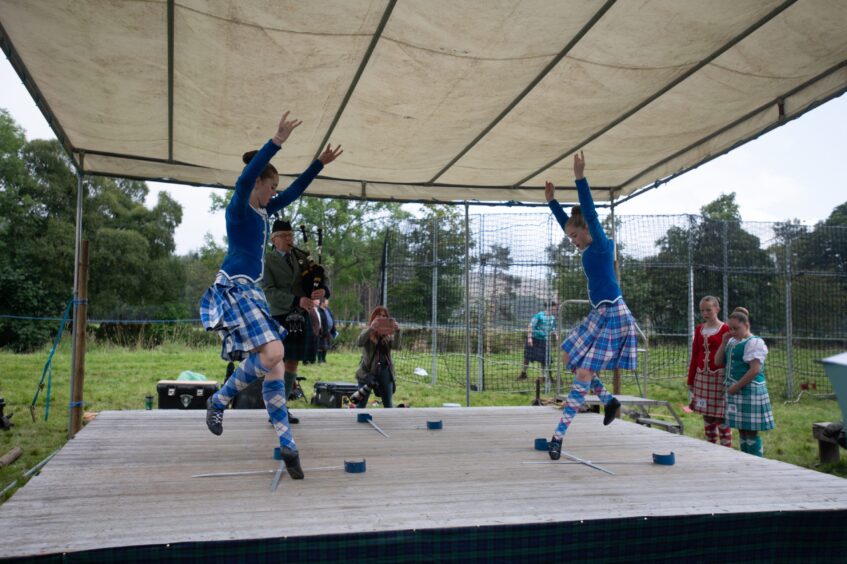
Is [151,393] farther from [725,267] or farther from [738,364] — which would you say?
[725,267]

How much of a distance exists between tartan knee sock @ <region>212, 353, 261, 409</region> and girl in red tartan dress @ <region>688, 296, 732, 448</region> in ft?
12.9

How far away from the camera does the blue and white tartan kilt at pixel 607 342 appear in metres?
3.92

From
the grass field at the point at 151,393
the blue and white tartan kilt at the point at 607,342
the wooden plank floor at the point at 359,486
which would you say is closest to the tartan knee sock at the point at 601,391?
the blue and white tartan kilt at the point at 607,342

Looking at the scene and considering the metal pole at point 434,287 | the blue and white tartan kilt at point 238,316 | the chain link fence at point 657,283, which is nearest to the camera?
the blue and white tartan kilt at point 238,316

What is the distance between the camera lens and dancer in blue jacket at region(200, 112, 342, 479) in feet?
10.2

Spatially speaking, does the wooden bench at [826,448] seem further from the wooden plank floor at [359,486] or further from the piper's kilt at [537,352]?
the piper's kilt at [537,352]

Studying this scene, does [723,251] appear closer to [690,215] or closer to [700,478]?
[690,215]

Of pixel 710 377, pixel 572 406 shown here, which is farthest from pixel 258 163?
pixel 710 377

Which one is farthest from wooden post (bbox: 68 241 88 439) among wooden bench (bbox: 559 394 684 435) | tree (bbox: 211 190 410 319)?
tree (bbox: 211 190 410 319)

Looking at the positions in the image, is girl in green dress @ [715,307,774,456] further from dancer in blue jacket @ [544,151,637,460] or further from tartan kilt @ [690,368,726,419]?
dancer in blue jacket @ [544,151,637,460]

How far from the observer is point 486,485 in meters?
3.03

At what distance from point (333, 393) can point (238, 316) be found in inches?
214

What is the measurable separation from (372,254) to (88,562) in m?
27.0

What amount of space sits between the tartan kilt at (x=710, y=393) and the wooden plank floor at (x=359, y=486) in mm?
875
